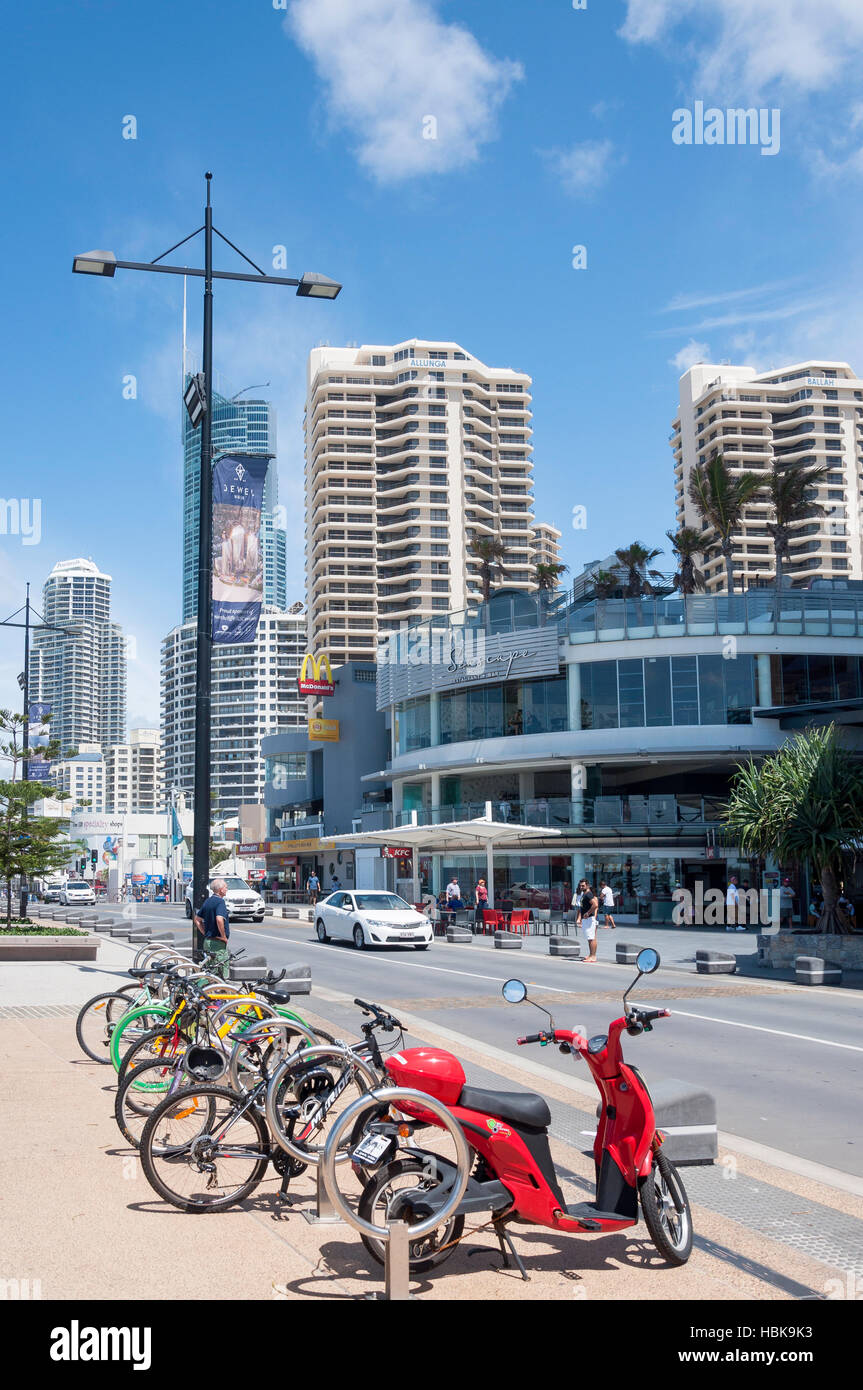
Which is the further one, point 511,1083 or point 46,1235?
point 511,1083

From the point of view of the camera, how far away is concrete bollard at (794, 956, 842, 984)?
20.0m

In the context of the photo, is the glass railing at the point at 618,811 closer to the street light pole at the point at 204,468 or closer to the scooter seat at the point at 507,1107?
the street light pole at the point at 204,468

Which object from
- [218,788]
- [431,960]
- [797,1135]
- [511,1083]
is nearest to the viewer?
[797,1135]

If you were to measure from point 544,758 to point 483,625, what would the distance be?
721cm

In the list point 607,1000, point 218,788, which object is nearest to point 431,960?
point 607,1000

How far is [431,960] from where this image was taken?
2541cm

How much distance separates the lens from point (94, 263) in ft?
49.5

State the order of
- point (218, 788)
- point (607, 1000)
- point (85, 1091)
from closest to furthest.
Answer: point (85, 1091), point (607, 1000), point (218, 788)

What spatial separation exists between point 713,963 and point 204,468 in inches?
527

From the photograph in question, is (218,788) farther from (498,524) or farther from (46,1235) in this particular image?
(46,1235)

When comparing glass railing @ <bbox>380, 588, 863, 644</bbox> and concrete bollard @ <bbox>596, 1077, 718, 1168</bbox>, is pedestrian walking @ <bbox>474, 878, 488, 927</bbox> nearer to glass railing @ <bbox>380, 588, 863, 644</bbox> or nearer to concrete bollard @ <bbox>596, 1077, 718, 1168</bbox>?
glass railing @ <bbox>380, 588, 863, 644</bbox>

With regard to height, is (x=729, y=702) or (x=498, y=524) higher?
(x=498, y=524)

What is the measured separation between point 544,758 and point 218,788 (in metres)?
150
